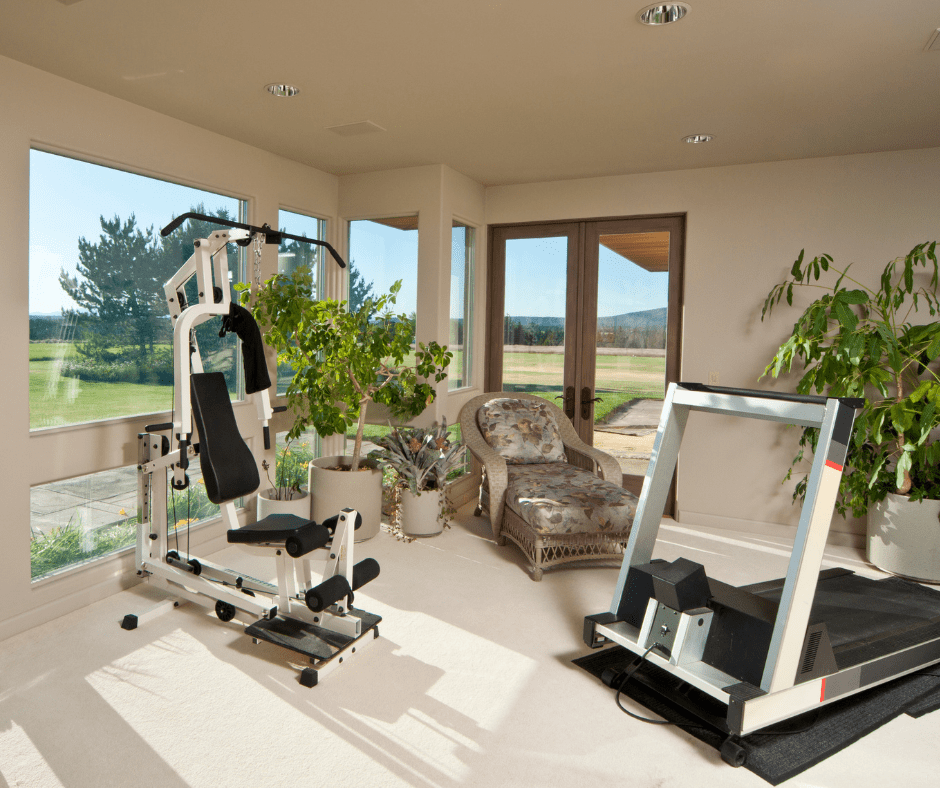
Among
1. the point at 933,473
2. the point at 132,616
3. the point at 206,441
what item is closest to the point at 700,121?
the point at 933,473

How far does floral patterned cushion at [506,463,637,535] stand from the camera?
11.7 ft

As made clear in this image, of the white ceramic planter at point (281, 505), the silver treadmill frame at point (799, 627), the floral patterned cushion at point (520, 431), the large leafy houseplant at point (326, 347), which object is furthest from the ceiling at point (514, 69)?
the white ceramic planter at point (281, 505)

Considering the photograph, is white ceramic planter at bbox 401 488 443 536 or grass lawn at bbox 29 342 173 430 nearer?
grass lawn at bbox 29 342 173 430

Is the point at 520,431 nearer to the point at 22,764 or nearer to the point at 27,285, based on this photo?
the point at 27,285

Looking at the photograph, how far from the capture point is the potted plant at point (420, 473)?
427cm

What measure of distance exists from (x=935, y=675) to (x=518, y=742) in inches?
69.9

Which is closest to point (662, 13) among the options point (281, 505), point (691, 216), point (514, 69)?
point (514, 69)

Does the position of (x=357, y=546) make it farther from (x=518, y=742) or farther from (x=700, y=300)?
(x=700, y=300)

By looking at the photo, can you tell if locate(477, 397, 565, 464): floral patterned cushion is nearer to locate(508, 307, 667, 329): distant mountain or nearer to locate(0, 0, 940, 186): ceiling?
locate(508, 307, 667, 329): distant mountain

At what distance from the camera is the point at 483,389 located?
5.52 meters

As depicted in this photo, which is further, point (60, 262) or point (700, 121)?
point (700, 121)

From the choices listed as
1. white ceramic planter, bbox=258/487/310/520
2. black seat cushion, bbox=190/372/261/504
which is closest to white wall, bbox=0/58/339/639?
black seat cushion, bbox=190/372/261/504

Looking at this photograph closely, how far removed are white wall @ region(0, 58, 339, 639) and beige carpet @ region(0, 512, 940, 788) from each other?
0.18 m

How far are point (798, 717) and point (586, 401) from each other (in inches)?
119
